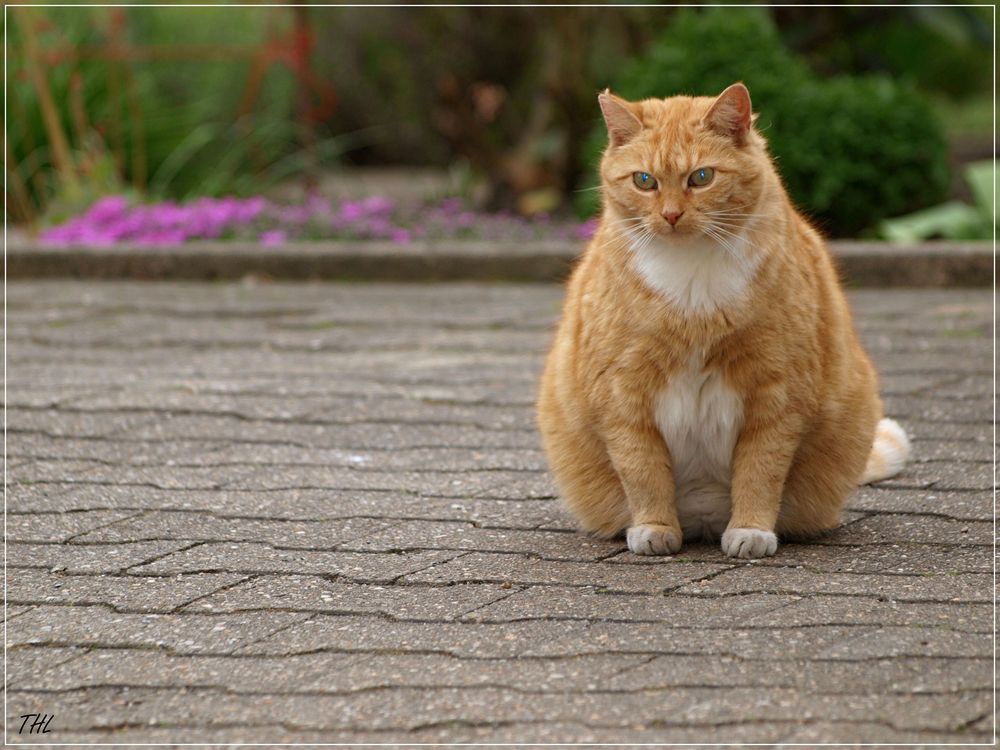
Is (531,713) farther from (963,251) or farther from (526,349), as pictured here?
(963,251)

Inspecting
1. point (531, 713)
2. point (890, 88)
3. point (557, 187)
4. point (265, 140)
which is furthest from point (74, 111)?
point (531, 713)

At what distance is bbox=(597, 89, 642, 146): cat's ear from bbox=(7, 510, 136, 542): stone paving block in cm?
162

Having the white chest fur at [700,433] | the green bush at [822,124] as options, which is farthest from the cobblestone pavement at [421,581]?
the green bush at [822,124]

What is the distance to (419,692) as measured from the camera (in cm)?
238

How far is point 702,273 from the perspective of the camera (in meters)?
→ 2.99

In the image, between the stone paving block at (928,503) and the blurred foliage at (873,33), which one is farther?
the blurred foliage at (873,33)

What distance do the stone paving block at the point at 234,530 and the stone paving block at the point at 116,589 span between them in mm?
255

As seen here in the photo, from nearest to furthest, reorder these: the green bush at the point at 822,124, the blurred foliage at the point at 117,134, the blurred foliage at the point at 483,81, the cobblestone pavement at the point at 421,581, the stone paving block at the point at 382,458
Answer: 1. the cobblestone pavement at the point at 421,581
2. the stone paving block at the point at 382,458
3. the green bush at the point at 822,124
4. the blurred foliage at the point at 117,134
5. the blurred foliage at the point at 483,81

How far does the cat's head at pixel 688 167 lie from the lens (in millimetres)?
2971

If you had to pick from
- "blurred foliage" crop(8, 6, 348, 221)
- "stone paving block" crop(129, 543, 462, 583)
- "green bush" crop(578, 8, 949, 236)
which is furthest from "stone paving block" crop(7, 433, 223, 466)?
"blurred foliage" crop(8, 6, 348, 221)

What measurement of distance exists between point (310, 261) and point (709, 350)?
4.25 meters

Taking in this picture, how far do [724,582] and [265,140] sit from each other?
768 cm

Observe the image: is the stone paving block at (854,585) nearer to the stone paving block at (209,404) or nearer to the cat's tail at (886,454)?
the cat's tail at (886,454)

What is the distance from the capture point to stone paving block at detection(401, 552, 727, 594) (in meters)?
2.92
